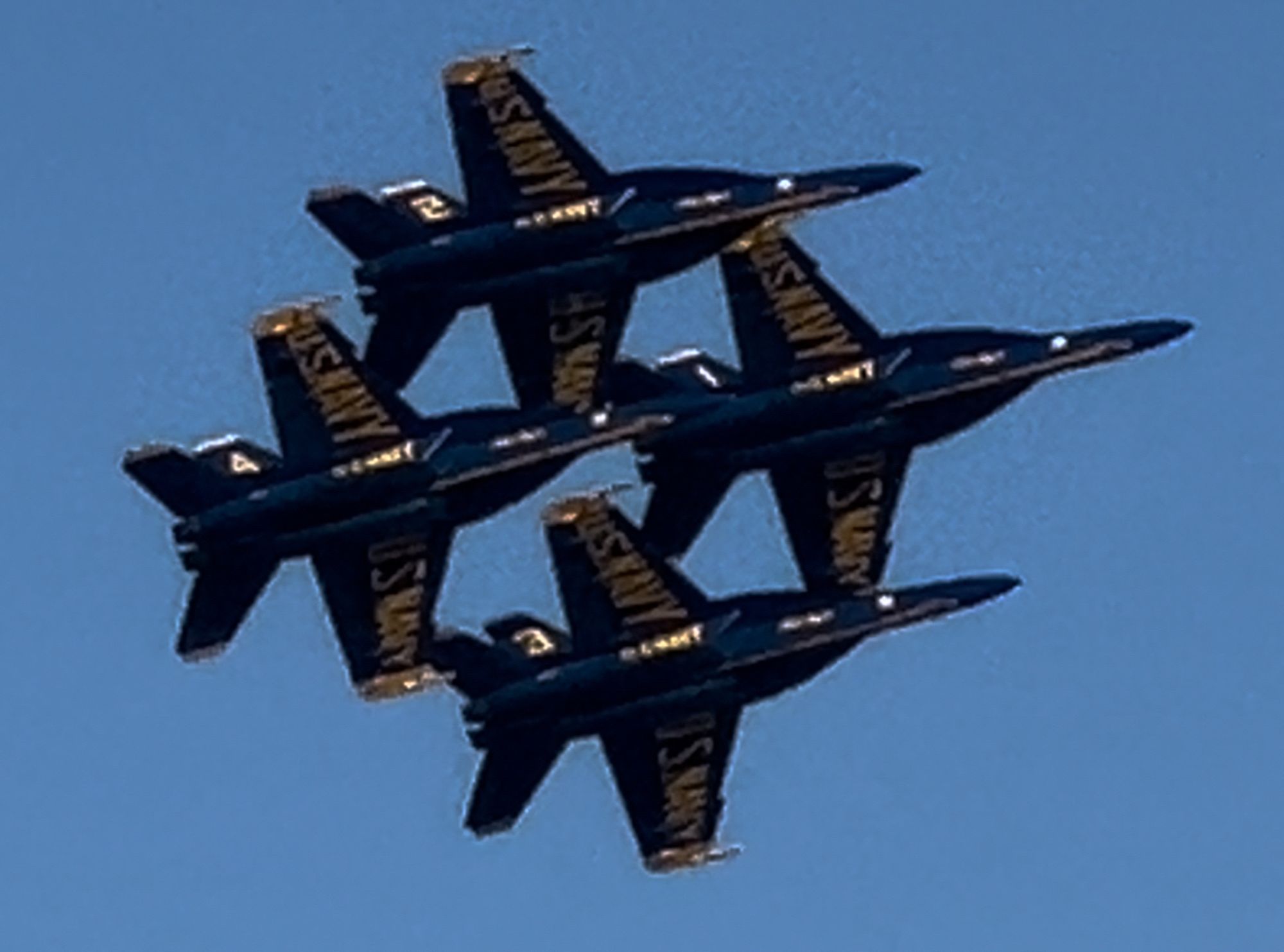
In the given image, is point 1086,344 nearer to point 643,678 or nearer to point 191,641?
point 643,678

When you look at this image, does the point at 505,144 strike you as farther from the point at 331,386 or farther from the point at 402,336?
the point at 331,386

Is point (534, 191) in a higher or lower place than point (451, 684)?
higher

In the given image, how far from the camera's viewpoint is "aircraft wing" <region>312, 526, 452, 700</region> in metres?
196

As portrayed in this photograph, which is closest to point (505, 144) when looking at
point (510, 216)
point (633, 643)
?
point (510, 216)

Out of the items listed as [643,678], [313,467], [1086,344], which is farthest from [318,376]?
[1086,344]

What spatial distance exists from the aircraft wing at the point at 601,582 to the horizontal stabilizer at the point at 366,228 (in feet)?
38.4

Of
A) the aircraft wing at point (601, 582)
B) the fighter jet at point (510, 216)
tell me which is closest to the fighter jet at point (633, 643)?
the aircraft wing at point (601, 582)

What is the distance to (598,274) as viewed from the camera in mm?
199750

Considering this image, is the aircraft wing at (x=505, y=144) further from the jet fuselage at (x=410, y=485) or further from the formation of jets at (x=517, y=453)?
the jet fuselage at (x=410, y=485)

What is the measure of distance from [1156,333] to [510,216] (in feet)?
81.3

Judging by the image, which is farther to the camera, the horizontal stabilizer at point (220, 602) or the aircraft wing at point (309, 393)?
the horizontal stabilizer at point (220, 602)

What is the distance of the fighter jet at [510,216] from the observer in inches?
7800

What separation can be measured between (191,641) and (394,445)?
417 inches

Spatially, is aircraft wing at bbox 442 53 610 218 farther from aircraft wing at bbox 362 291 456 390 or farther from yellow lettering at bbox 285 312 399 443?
yellow lettering at bbox 285 312 399 443
